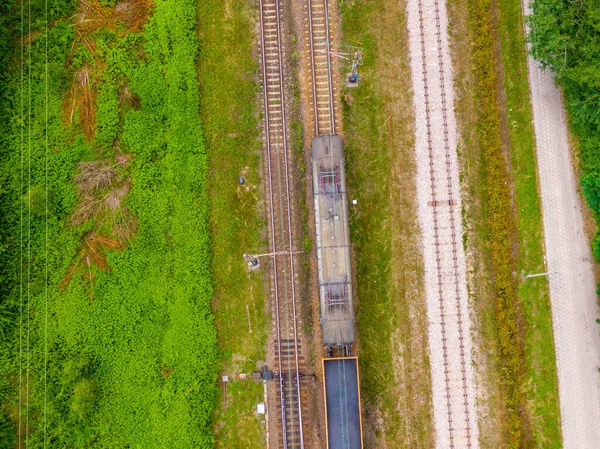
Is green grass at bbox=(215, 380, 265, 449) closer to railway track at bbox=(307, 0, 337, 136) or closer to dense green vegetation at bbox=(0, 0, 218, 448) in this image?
dense green vegetation at bbox=(0, 0, 218, 448)

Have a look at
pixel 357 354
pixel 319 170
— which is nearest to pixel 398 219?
pixel 319 170

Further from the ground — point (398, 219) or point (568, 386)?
point (398, 219)

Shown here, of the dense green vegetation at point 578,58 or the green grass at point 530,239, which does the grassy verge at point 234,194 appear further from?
the dense green vegetation at point 578,58

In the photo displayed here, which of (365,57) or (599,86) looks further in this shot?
(365,57)

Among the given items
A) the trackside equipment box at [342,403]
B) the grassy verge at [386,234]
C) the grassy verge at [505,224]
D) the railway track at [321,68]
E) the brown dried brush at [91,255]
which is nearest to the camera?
the trackside equipment box at [342,403]

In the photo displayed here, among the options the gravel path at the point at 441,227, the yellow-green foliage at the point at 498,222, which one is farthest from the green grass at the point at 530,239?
the gravel path at the point at 441,227

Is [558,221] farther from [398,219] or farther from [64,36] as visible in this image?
[64,36]

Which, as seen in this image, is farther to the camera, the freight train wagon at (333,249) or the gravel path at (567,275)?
the gravel path at (567,275)
